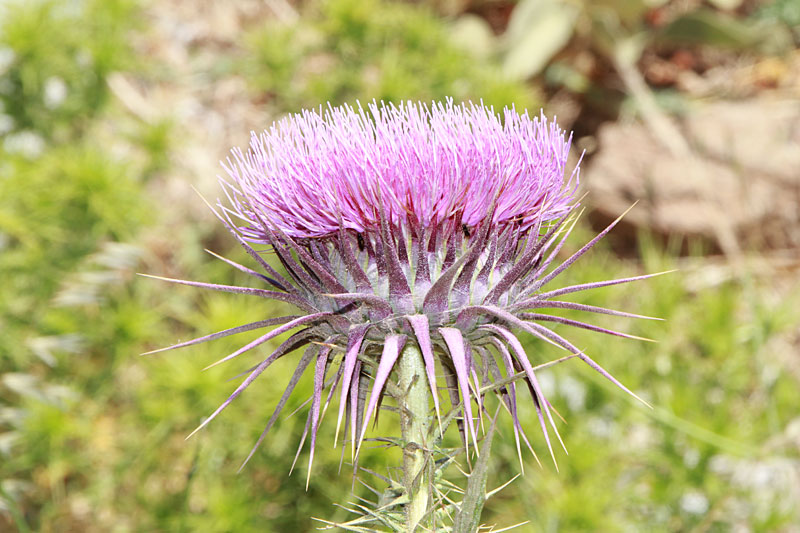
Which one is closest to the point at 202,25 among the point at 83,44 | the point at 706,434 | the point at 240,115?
the point at 240,115

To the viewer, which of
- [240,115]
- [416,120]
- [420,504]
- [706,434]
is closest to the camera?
[420,504]

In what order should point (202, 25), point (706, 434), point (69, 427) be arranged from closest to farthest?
point (706, 434) < point (69, 427) < point (202, 25)

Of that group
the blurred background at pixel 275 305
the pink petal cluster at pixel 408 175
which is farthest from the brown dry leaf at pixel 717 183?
the pink petal cluster at pixel 408 175

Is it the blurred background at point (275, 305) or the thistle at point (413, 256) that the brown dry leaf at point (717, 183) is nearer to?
the blurred background at point (275, 305)

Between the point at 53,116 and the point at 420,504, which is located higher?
the point at 53,116

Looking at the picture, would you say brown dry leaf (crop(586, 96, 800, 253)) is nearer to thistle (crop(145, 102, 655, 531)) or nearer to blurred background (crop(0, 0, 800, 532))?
blurred background (crop(0, 0, 800, 532))

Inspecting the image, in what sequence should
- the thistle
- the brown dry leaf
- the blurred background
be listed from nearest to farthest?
the thistle, the blurred background, the brown dry leaf

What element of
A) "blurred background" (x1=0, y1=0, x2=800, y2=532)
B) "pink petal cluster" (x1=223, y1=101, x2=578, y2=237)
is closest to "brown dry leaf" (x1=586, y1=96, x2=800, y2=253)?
"blurred background" (x1=0, y1=0, x2=800, y2=532)

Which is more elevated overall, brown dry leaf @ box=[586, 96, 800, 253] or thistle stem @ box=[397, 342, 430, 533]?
thistle stem @ box=[397, 342, 430, 533]

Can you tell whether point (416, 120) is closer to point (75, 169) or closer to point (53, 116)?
point (75, 169)
